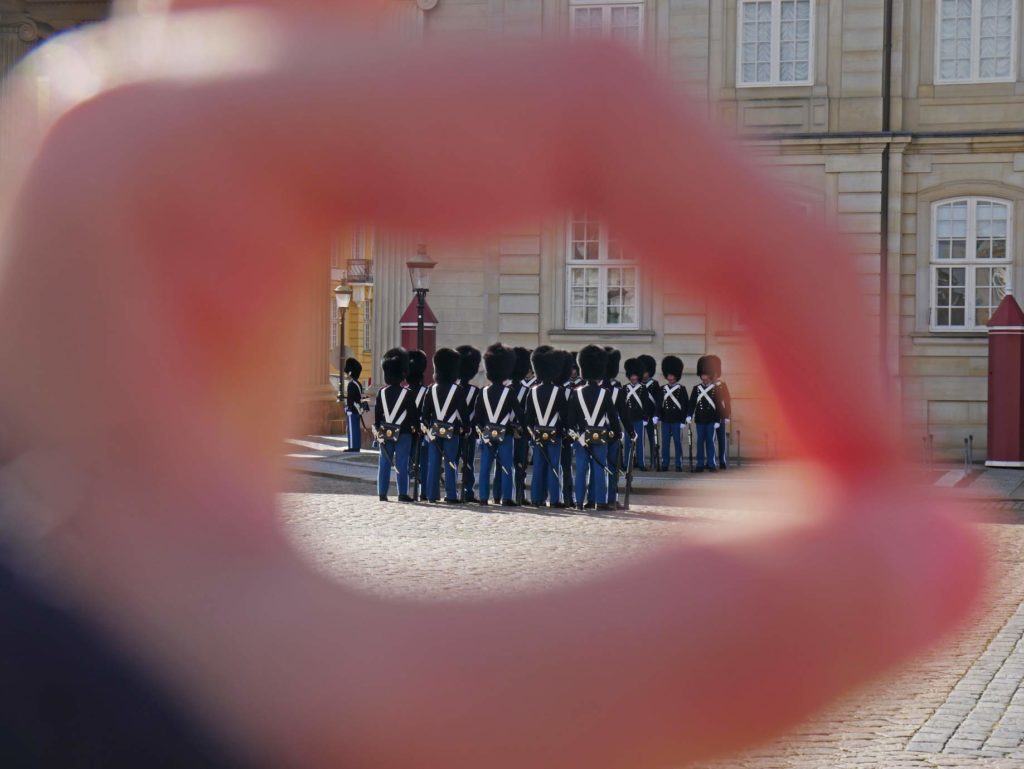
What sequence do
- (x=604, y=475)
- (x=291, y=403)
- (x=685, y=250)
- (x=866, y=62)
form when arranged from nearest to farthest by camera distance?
(x=685, y=250) < (x=291, y=403) < (x=604, y=475) < (x=866, y=62)

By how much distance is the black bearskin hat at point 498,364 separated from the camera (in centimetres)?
1616

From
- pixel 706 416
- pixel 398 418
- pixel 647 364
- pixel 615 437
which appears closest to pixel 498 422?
pixel 398 418

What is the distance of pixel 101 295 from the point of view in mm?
1537

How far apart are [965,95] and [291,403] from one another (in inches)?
915

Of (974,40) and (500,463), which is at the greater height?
(974,40)

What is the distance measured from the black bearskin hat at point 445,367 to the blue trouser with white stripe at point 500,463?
796mm

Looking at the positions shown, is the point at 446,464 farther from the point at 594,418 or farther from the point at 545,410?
the point at 594,418

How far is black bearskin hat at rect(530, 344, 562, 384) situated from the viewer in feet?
50.6

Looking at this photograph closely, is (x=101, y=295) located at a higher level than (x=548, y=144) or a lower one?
lower

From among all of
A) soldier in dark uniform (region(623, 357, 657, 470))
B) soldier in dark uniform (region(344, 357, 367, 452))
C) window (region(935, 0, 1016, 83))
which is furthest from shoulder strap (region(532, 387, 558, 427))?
window (region(935, 0, 1016, 83))

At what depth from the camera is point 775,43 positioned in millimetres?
23562

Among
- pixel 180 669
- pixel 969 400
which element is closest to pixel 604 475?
pixel 969 400

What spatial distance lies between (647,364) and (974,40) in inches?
274

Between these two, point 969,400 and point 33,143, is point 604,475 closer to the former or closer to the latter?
point 969,400
